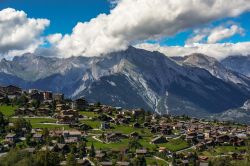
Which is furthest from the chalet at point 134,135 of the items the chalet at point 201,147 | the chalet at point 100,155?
the chalet at point 100,155

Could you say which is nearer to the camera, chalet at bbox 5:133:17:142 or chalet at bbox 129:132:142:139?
chalet at bbox 5:133:17:142

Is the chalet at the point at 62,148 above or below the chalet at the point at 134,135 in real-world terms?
below

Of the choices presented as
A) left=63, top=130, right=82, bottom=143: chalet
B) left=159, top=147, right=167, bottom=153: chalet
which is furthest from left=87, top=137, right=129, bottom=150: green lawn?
left=159, top=147, right=167, bottom=153: chalet

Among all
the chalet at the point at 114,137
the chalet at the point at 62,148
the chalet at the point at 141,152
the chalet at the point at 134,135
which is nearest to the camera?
the chalet at the point at 62,148

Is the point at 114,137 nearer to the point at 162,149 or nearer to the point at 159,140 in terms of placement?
the point at 159,140

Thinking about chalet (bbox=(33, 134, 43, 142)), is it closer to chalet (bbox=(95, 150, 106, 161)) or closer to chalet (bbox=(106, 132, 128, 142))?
chalet (bbox=(95, 150, 106, 161))

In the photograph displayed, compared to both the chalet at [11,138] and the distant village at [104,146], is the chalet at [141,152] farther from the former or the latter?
the chalet at [11,138]

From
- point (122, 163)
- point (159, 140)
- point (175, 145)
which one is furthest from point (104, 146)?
point (175, 145)

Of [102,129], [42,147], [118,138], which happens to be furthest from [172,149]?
[42,147]

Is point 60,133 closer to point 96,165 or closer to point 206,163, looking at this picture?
point 96,165
